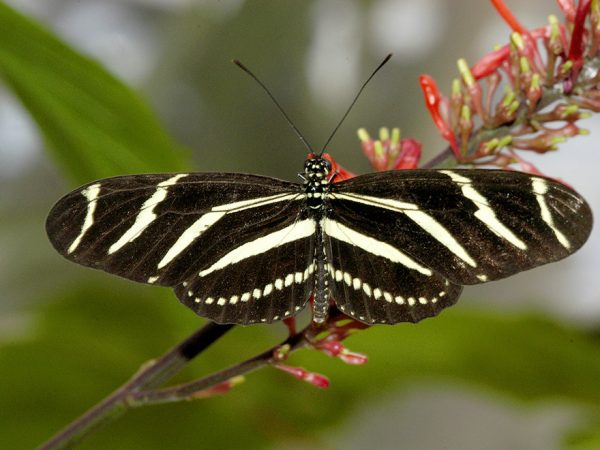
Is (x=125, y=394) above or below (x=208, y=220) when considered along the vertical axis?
below

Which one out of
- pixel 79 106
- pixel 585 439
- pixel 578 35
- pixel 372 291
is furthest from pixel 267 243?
pixel 585 439

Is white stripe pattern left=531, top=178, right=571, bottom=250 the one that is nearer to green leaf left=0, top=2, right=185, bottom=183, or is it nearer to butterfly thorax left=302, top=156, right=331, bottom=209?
butterfly thorax left=302, top=156, right=331, bottom=209

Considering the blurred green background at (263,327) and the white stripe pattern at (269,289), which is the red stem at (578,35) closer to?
the white stripe pattern at (269,289)

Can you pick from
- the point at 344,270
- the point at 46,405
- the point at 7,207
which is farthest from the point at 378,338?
the point at 7,207

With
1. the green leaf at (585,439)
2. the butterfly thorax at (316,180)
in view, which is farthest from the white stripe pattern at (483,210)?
the green leaf at (585,439)

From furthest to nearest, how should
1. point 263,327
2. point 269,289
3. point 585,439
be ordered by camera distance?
point 263,327
point 585,439
point 269,289

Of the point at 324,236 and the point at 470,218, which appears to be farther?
the point at 324,236

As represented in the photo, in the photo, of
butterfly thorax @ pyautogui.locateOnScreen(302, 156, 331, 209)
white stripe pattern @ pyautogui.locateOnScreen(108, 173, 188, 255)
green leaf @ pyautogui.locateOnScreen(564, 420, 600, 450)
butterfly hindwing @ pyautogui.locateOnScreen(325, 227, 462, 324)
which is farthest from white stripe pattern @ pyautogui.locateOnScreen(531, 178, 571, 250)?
green leaf @ pyautogui.locateOnScreen(564, 420, 600, 450)

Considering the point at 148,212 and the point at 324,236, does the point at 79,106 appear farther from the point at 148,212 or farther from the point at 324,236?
the point at 324,236
